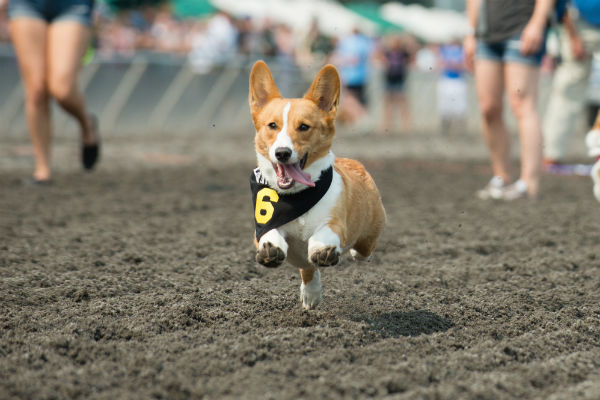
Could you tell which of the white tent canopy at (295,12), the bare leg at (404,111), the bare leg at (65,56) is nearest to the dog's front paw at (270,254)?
the bare leg at (65,56)

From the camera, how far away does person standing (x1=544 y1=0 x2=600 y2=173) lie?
24.2ft

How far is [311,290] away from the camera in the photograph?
3.05 meters

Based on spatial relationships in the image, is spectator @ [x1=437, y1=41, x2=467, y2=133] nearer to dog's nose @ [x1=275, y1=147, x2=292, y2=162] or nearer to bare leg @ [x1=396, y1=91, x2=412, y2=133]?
bare leg @ [x1=396, y1=91, x2=412, y2=133]

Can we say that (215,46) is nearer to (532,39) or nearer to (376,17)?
(532,39)

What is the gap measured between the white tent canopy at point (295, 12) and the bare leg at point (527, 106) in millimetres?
13685

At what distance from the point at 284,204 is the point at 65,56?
11.7 ft

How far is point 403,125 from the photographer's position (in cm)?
1612

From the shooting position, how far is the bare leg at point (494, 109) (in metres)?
5.57

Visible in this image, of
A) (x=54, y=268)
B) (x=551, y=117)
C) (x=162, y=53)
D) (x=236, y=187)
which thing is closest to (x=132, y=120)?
(x=162, y=53)

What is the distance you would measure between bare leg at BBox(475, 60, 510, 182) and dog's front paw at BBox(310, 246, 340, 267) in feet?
11.0

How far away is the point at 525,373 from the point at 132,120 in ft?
35.2

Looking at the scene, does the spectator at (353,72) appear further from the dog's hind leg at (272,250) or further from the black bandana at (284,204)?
the dog's hind leg at (272,250)

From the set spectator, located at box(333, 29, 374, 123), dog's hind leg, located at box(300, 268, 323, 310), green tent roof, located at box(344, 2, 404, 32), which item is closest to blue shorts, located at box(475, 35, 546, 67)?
dog's hind leg, located at box(300, 268, 323, 310)

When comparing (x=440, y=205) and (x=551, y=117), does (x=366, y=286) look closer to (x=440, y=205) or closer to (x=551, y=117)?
(x=440, y=205)
